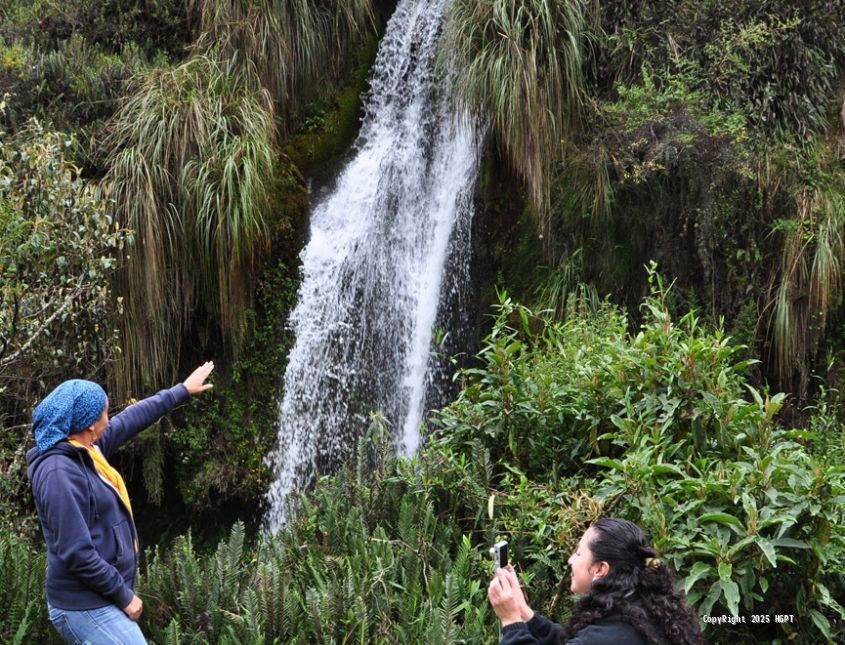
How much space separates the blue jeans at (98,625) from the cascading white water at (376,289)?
4.47 metres

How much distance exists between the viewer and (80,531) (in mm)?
3162

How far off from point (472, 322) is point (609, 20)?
334 cm

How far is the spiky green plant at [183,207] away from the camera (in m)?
7.42

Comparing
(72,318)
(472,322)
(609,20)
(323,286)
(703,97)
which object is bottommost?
(472,322)

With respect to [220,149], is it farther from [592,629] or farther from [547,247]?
[592,629]

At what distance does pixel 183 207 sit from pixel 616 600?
6053mm

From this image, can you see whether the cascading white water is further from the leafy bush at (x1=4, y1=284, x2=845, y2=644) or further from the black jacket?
the black jacket

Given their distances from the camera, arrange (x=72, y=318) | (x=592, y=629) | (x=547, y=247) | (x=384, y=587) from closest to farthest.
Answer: (x=592, y=629) → (x=384, y=587) → (x=72, y=318) → (x=547, y=247)

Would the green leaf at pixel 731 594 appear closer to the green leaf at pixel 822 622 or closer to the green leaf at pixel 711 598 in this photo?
the green leaf at pixel 711 598

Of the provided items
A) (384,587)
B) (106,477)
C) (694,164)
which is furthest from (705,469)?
(694,164)

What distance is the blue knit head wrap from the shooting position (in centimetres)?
328

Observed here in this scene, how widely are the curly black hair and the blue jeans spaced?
1.78 m

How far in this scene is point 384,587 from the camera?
155 inches

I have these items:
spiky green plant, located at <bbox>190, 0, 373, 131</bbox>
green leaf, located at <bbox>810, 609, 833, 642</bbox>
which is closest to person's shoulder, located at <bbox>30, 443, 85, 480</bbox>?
green leaf, located at <bbox>810, 609, 833, 642</bbox>
